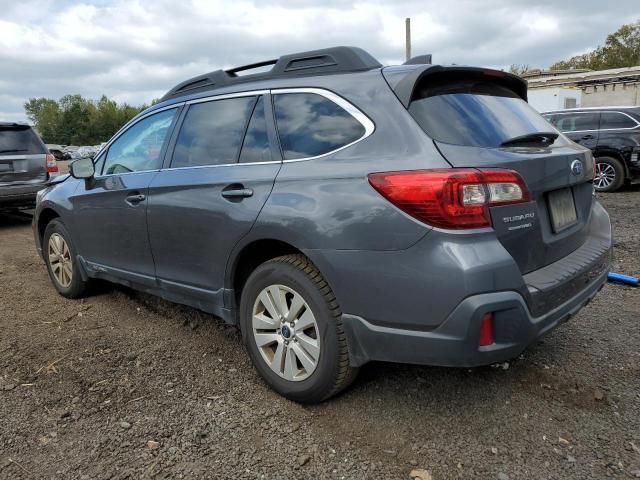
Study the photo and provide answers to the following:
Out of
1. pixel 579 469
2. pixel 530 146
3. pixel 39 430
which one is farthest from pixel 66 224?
pixel 579 469

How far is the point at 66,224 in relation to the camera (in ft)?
14.5

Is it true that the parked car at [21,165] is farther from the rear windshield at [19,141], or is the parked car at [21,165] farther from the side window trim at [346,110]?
the side window trim at [346,110]

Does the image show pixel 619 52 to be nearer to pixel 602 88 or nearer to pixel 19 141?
pixel 602 88

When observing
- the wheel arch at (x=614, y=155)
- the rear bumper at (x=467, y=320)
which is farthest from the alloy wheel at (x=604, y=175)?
the rear bumper at (x=467, y=320)

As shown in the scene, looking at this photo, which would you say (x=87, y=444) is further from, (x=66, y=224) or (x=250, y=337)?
(x=66, y=224)

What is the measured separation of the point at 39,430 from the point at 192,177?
1568mm

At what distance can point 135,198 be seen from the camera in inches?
139

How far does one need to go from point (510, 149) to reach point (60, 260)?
3.98m

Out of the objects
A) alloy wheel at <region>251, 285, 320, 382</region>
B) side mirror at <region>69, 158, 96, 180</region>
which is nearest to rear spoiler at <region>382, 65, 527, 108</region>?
alloy wheel at <region>251, 285, 320, 382</region>

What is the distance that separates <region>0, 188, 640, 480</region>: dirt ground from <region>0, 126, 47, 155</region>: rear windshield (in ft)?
18.6

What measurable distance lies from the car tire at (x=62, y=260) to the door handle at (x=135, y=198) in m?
1.13

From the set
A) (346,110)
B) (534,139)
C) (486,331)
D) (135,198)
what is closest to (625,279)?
(534,139)

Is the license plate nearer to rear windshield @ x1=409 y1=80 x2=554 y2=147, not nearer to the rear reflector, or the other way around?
rear windshield @ x1=409 y1=80 x2=554 y2=147

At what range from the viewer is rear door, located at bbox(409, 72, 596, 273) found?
2236mm
